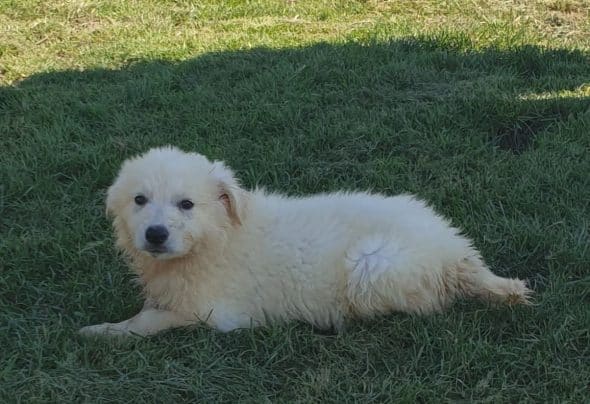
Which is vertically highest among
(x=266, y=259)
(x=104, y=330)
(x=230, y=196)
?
(x=230, y=196)

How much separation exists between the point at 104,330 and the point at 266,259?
2.62 ft

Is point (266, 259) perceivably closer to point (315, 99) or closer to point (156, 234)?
point (156, 234)

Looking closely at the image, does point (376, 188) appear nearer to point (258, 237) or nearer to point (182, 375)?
point (258, 237)

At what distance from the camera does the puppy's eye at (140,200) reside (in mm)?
3400

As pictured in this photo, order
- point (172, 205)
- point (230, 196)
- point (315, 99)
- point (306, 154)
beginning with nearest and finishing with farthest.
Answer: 1. point (172, 205)
2. point (230, 196)
3. point (306, 154)
4. point (315, 99)

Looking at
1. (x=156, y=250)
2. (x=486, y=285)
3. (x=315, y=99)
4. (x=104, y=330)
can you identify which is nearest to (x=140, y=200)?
(x=156, y=250)

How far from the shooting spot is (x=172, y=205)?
3.37 meters

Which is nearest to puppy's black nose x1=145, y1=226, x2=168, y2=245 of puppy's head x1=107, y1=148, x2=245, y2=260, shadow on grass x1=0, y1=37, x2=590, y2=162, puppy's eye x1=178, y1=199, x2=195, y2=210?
puppy's head x1=107, y1=148, x2=245, y2=260

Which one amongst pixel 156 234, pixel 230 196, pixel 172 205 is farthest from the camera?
pixel 230 196

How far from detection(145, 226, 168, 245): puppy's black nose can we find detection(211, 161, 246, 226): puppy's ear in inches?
14.3

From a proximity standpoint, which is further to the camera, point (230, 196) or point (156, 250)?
point (230, 196)

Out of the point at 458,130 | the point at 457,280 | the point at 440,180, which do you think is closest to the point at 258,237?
the point at 457,280

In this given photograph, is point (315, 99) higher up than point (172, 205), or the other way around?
point (172, 205)

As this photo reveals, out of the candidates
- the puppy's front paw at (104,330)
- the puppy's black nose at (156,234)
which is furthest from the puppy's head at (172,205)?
the puppy's front paw at (104,330)
